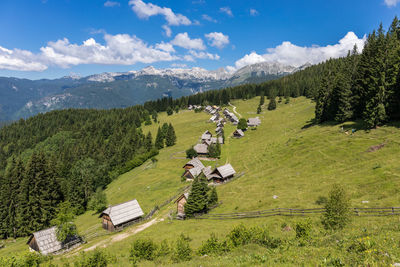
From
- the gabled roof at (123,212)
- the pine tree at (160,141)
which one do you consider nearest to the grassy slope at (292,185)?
the gabled roof at (123,212)

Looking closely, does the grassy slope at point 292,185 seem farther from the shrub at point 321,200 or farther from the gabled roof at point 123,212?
the gabled roof at point 123,212

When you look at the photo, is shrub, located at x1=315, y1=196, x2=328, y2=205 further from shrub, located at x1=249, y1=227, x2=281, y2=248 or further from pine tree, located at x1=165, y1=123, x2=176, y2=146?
pine tree, located at x1=165, y1=123, x2=176, y2=146

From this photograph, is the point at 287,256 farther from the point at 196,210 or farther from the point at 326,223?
the point at 196,210

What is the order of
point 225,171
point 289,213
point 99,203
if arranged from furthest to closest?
point 99,203 → point 225,171 → point 289,213

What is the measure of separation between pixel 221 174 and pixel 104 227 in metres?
33.0

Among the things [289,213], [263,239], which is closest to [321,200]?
[289,213]

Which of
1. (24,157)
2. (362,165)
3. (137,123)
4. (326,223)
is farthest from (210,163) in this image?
(24,157)

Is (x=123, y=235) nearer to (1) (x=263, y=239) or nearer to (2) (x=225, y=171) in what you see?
(2) (x=225, y=171)

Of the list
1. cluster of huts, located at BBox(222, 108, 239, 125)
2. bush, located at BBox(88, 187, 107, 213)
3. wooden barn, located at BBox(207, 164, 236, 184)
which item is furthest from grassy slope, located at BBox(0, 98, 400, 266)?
cluster of huts, located at BBox(222, 108, 239, 125)

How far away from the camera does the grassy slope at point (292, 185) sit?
18188mm

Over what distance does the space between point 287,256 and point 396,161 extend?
1582 inches

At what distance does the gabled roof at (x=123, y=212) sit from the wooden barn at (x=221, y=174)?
74.7ft

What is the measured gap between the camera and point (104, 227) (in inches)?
2024

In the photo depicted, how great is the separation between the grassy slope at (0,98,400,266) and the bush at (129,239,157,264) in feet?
12.2
